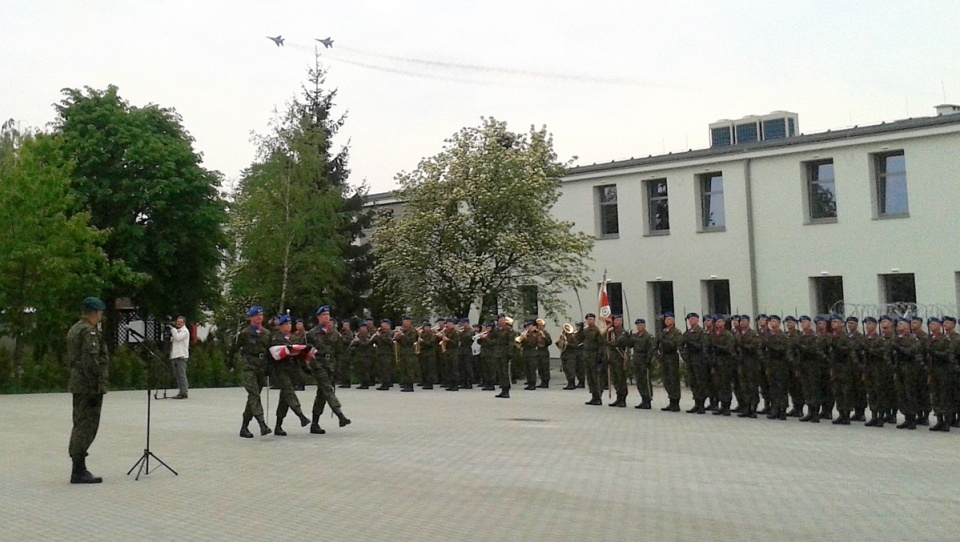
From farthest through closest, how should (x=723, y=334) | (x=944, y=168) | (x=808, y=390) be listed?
1. (x=944, y=168)
2. (x=723, y=334)
3. (x=808, y=390)

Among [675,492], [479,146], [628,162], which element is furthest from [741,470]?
[628,162]

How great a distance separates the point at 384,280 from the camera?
119ft

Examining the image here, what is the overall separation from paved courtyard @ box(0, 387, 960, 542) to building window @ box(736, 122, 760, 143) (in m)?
23.3

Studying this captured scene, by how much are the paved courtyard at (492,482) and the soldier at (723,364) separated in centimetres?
136

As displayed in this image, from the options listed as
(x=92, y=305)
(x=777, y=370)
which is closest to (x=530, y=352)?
(x=777, y=370)

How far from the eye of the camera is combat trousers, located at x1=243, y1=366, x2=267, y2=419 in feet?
51.9

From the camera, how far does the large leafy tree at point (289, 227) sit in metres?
36.4

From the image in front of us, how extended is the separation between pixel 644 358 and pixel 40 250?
1584cm

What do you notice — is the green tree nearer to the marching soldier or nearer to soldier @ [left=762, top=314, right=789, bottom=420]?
the marching soldier

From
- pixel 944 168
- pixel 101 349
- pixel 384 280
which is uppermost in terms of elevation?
pixel 944 168

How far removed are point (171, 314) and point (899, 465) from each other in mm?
28728

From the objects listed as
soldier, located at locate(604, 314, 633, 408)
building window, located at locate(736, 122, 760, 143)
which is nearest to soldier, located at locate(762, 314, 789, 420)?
soldier, located at locate(604, 314, 633, 408)

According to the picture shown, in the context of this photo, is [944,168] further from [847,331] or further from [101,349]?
[101,349]

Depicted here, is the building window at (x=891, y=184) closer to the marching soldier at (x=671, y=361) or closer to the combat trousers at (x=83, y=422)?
the marching soldier at (x=671, y=361)
